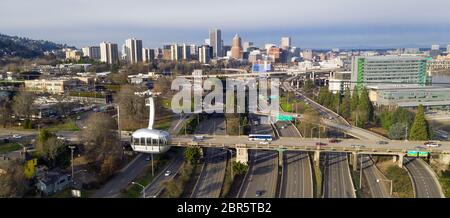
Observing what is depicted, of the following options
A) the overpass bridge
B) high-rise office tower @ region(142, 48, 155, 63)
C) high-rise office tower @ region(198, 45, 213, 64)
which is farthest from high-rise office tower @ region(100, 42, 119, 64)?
the overpass bridge

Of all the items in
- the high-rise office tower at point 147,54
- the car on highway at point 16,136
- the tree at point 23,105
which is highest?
the high-rise office tower at point 147,54

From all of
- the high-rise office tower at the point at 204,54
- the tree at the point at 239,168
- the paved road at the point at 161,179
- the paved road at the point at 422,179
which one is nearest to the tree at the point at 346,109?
the paved road at the point at 422,179

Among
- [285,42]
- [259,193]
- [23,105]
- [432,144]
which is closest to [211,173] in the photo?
[259,193]

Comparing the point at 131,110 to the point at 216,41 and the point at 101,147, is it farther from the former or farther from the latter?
the point at 216,41

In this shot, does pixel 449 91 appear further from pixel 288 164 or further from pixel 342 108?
pixel 288 164

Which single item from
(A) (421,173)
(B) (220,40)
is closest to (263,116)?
(A) (421,173)

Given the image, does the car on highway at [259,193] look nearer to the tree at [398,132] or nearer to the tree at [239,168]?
the tree at [239,168]

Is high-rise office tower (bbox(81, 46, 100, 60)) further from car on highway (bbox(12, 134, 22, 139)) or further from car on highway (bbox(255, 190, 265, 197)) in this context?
car on highway (bbox(255, 190, 265, 197))
